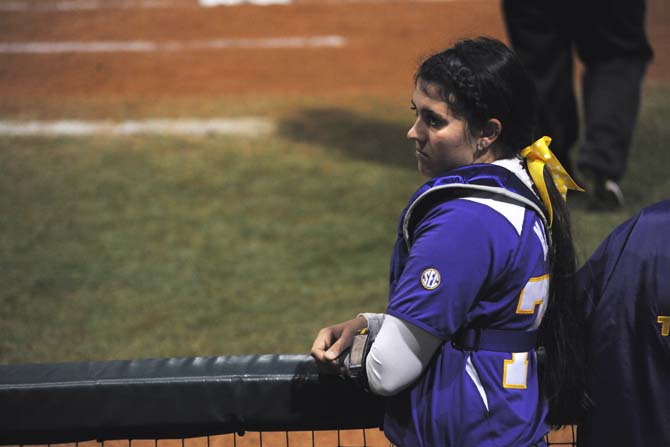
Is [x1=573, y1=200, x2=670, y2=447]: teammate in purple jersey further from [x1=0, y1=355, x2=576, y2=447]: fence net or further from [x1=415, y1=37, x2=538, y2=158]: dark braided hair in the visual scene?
[x1=0, y1=355, x2=576, y2=447]: fence net

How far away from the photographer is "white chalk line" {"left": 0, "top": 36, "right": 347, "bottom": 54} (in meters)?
9.52

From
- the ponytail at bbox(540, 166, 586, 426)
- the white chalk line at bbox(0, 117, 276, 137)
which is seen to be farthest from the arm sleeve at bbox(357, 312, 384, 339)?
the white chalk line at bbox(0, 117, 276, 137)

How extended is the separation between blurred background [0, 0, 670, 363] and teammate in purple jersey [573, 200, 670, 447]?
42cm

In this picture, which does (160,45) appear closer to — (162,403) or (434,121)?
(162,403)

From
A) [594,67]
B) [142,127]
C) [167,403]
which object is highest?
[167,403]

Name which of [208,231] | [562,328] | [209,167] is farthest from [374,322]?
[209,167]

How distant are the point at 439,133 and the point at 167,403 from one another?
0.95 m

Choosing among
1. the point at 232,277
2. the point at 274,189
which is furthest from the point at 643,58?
the point at 232,277

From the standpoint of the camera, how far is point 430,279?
71.7 inches

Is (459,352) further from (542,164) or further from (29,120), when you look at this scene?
(29,120)

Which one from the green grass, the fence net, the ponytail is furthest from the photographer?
the green grass

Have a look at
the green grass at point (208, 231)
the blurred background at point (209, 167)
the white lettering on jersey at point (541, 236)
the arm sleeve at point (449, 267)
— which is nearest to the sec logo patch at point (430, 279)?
the arm sleeve at point (449, 267)

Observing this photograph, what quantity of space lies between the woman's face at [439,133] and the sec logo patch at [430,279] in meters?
0.30

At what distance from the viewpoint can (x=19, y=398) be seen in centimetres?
234
